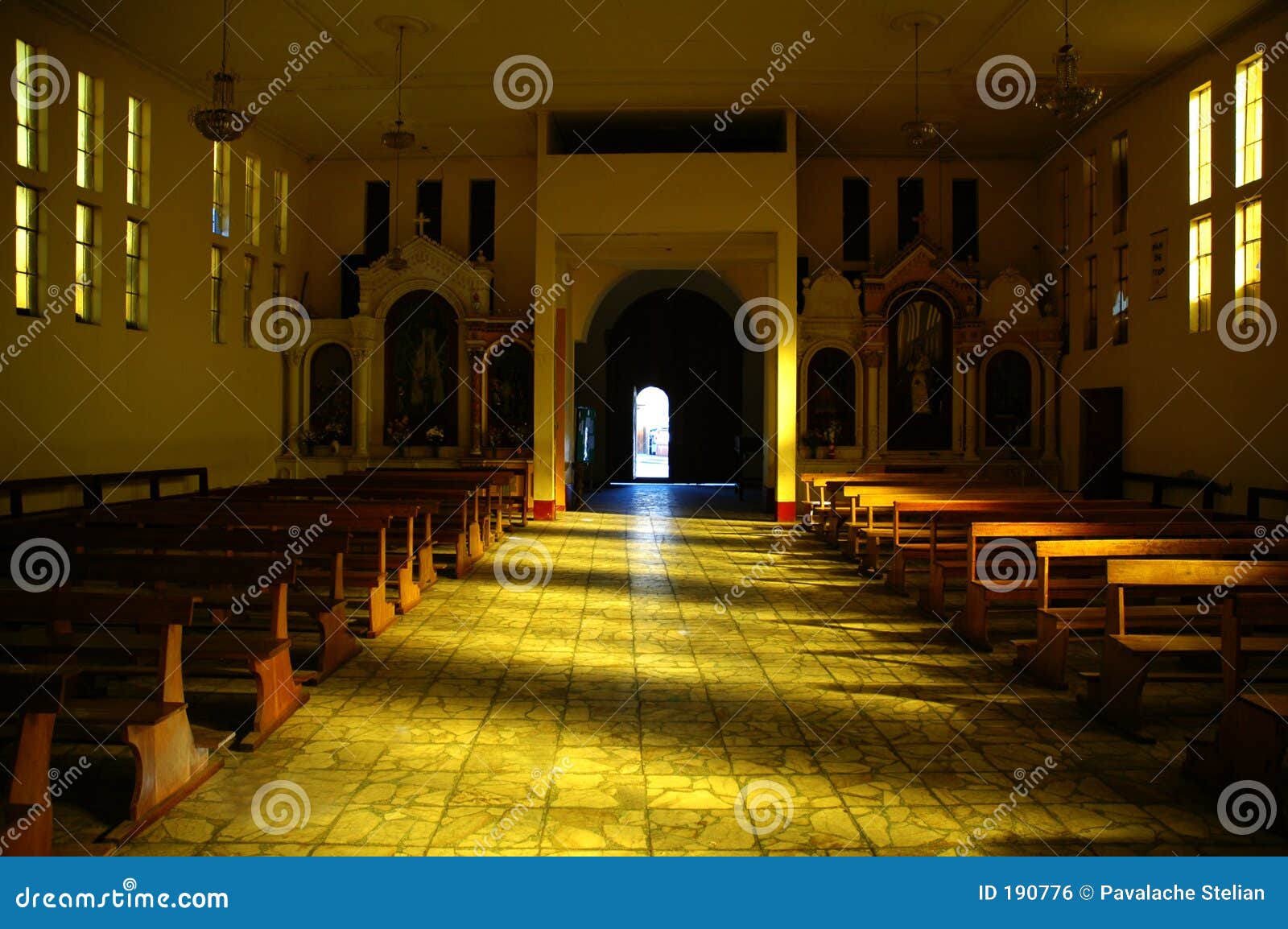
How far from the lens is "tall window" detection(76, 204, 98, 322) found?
37.9 ft

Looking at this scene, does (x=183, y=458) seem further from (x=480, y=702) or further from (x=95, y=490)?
(x=480, y=702)

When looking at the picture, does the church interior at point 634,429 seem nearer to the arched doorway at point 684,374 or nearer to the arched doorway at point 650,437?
the arched doorway at point 684,374

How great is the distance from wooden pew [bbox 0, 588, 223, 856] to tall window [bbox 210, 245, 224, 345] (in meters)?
11.6

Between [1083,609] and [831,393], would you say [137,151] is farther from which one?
[1083,609]

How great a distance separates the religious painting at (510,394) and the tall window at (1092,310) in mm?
8673

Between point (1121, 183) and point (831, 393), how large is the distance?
16.7ft

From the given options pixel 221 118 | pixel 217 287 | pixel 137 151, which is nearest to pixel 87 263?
pixel 137 151

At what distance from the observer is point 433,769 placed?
4.13m

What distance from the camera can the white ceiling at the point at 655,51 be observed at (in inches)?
458

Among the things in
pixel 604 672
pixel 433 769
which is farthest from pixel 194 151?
pixel 433 769

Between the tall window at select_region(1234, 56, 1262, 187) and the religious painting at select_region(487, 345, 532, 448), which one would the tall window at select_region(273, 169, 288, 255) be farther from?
the tall window at select_region(1234, 56, 1262, 187)

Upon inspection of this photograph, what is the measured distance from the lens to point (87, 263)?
11703 mm

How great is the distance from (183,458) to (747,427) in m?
12.2

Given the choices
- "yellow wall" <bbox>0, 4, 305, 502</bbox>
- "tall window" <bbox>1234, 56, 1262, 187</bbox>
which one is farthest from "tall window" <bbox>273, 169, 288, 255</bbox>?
"tall window" <bbox>1234, 56, 1262, 187</bbox>
